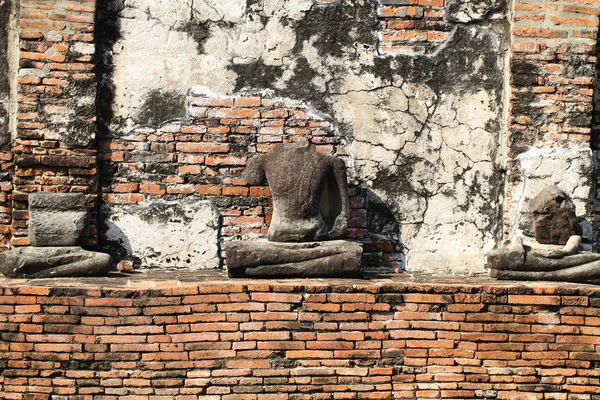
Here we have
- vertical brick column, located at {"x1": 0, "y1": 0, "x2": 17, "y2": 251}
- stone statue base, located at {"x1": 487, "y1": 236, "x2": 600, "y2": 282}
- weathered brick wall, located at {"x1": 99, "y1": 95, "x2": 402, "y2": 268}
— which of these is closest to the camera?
stone statue base, located at {"x1": 487, "y1": 236, "x2": 600, "y2": 282}

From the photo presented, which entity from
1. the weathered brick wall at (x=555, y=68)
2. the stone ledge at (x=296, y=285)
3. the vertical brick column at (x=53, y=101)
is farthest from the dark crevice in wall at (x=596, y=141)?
the vertical brick column at (x=53, y=101)

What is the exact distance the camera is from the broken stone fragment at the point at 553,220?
22.4 ft

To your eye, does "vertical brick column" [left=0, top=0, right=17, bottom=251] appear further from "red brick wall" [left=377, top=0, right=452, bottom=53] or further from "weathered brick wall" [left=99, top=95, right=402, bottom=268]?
"red brick wall" [left=377, top=0, right=452, bottom=53]

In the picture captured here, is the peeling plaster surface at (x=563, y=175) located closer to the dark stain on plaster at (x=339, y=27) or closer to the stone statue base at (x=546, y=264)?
the stone statue base at (x=546, y=264)

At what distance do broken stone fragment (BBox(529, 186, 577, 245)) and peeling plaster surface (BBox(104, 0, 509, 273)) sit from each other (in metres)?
0.53

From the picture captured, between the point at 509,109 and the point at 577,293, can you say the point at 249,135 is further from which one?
the point at 577,293

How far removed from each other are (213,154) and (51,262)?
147 centimetres

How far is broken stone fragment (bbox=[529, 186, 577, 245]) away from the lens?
6.81 m

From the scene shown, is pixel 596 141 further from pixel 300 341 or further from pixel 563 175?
pixel 300 341

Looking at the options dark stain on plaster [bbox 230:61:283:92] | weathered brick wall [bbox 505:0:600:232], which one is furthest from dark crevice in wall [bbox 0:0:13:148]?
weathered brick wall [bbox 505:0:600:232]

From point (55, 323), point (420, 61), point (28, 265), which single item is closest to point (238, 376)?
point (55, 323)

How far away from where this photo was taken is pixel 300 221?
6.83 metres

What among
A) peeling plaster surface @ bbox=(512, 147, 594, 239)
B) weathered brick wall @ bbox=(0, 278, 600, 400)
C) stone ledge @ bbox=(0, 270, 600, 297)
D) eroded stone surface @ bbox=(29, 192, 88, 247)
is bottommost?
weathered brick wall @ bbox=(0, 278, 600, 400)

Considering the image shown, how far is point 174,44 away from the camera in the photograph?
7.20m
